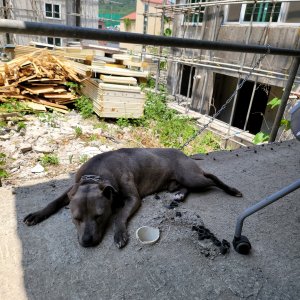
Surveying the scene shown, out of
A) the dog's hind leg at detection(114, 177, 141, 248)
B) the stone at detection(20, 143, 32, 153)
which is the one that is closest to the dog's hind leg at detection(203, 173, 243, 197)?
the dog's hind leg at detection(114, 177, 141, 248)

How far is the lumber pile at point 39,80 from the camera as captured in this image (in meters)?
8.14

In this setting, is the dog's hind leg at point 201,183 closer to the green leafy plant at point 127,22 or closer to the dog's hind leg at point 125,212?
the dog's hind leg at point 125,212

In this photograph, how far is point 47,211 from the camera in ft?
7.35

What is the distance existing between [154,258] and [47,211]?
0.94m

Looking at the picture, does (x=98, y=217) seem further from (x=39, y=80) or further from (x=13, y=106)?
(x=39, y=80)

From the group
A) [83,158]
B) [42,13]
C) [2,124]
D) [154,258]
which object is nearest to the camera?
[154,258]

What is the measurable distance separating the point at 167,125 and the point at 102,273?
25.1 feet

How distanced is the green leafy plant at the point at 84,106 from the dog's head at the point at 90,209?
21.5 ft

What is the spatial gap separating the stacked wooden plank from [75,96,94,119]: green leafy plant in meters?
0.17

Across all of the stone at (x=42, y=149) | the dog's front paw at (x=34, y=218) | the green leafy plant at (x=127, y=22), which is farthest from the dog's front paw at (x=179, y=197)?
the green leafy plant at (x=127, y=22)

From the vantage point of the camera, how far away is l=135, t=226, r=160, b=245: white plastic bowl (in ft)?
6.64

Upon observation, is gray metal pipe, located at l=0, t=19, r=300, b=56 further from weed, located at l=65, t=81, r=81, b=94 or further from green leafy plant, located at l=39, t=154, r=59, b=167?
weed, located at l=65, t=81, r=81, b=94

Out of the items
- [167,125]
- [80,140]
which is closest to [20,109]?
[80,140]

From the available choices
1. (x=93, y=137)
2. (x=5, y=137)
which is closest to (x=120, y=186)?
(x=93, y=137)
